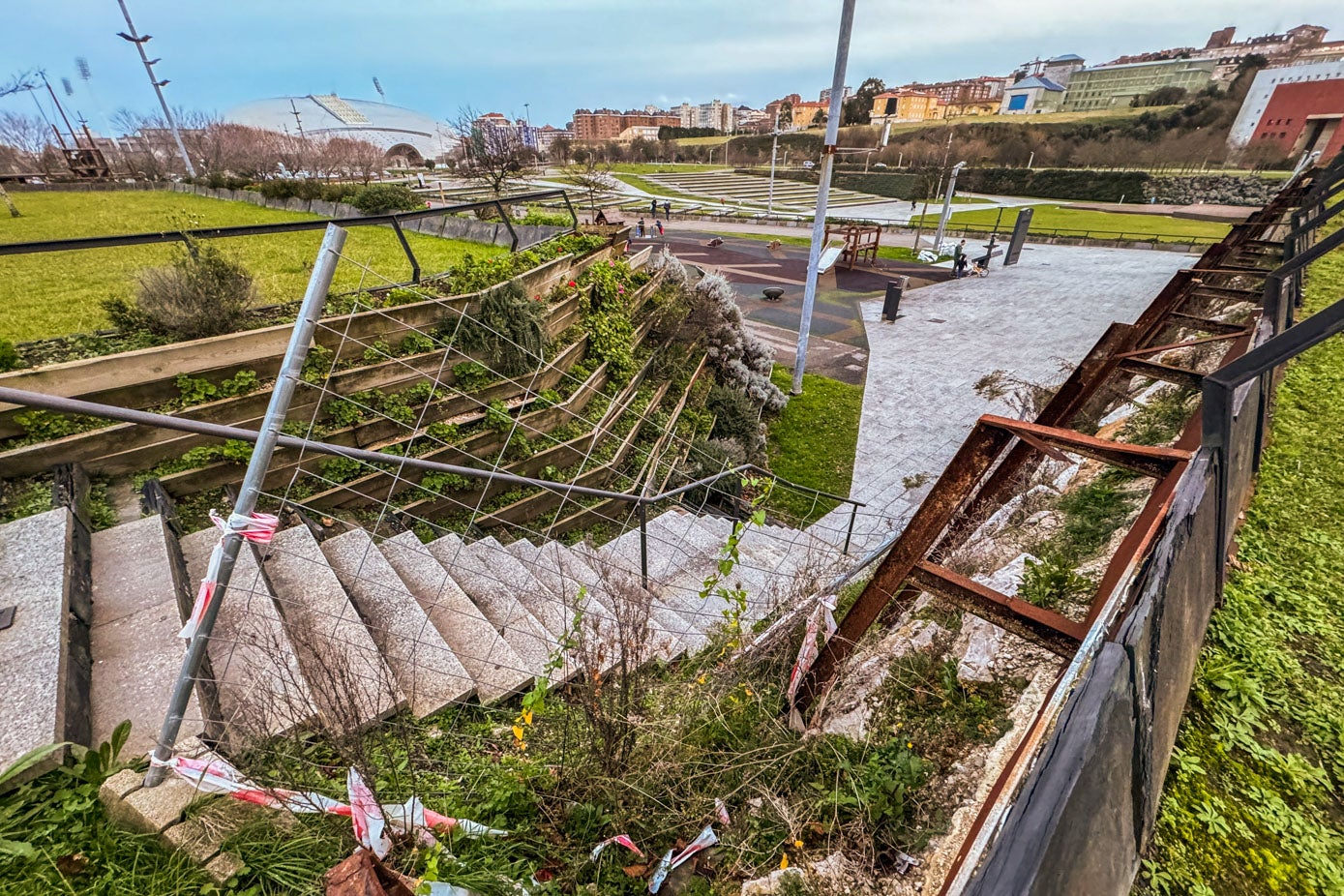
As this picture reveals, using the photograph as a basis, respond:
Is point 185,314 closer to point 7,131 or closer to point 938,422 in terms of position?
point 938,422

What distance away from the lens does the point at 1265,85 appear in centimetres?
4219

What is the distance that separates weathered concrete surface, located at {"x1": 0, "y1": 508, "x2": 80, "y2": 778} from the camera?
68.1 inches

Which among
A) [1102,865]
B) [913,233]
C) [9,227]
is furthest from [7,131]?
[913,233]

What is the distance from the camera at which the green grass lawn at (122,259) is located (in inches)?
179

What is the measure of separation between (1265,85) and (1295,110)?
428 cm

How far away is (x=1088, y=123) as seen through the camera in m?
50.7

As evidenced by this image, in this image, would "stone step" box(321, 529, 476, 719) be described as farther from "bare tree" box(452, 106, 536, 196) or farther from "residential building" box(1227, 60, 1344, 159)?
"residential building" box(1227, 60, 1344, 159)

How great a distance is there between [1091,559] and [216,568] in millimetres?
4428

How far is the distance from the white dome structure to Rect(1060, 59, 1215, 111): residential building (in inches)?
3504

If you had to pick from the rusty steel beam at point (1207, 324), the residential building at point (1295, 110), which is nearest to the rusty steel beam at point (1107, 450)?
the rusty steel beam at point (1207, 324)

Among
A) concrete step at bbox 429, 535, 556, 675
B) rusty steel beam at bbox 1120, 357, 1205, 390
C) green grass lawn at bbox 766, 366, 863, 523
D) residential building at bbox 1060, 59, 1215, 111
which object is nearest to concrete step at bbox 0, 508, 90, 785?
concrete step at bbox 429, 535, 556, 675

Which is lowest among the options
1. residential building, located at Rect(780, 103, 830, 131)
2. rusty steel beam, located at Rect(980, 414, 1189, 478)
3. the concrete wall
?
the concrete wall

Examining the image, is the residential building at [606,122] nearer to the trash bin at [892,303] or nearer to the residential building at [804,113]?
the residential building at [804,113]

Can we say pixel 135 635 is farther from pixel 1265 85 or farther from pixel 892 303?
pixel 1265 85
